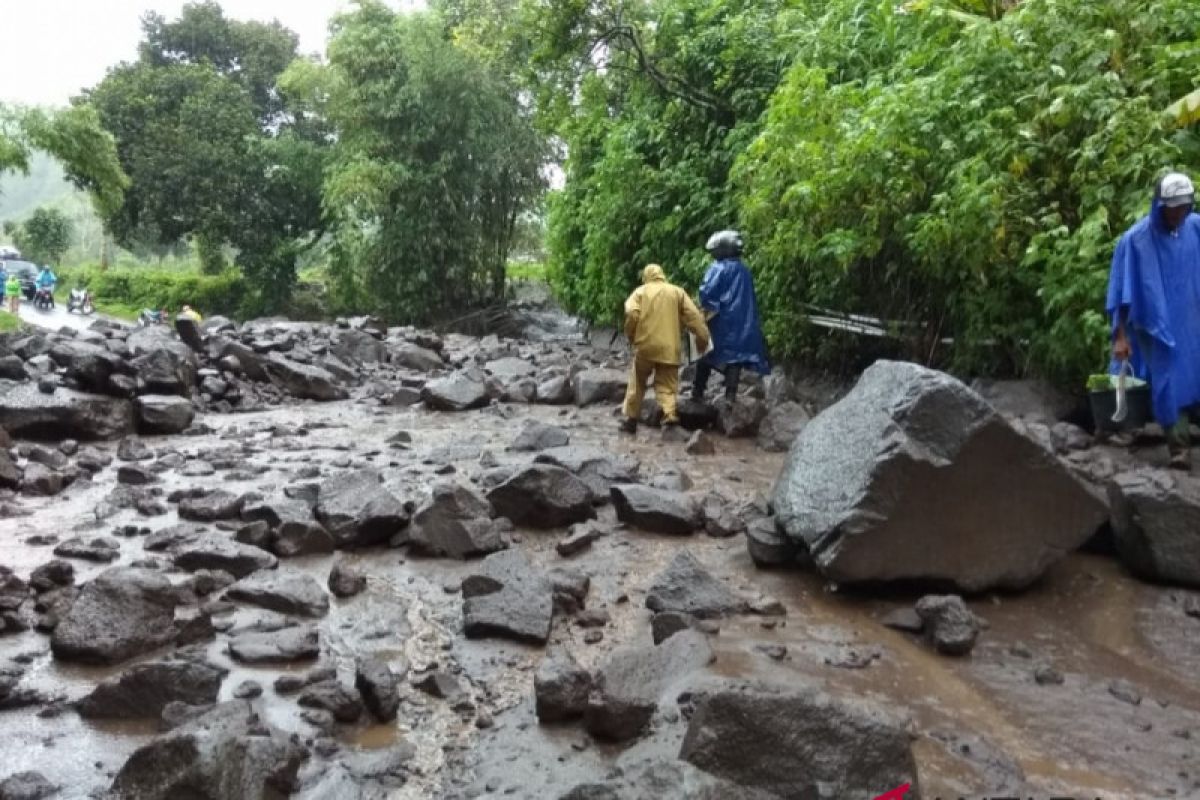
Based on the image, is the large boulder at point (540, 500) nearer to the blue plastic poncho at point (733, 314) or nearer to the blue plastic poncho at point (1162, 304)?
the blue plastic poncho at point (1162, 304)

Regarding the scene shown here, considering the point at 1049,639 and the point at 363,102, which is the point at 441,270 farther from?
the point at 1049,639

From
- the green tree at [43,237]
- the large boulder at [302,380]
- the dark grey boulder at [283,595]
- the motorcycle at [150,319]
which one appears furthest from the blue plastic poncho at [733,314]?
the green tree at [43,237]

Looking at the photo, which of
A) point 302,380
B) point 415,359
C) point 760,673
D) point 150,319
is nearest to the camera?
point 760,673

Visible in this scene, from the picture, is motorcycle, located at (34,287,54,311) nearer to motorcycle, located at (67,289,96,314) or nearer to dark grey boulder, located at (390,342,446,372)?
motorcycle, located at (67,289,96,314)

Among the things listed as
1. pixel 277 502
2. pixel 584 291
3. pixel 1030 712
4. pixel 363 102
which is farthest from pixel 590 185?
pixel 1030 712

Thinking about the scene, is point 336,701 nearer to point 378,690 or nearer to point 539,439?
point 378,690

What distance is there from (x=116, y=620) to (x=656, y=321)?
6.01 metres

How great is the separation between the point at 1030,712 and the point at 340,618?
3225 mm

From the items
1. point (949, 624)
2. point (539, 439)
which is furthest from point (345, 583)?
point (539, 439)

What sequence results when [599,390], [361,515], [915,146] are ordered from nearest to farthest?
[361,515], [915,146], [599,390]

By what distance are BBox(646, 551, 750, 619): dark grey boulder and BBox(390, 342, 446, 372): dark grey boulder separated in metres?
10.9

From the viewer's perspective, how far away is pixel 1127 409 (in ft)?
19.2

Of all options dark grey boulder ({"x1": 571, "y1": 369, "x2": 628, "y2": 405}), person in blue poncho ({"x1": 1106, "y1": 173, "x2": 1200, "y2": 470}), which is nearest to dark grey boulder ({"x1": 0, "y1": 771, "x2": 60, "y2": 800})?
person in blue poncho ({"x1": 1106, "y1": 173, "x2": 1200, "y2": 470})

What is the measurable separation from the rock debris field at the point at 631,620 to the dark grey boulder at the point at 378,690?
16mm
